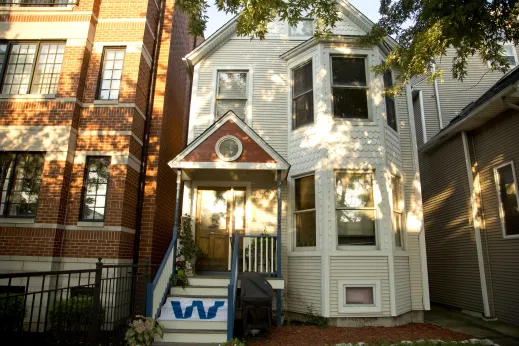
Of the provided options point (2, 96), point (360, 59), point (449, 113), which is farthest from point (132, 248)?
point (449, 113)

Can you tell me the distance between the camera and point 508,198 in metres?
8.66

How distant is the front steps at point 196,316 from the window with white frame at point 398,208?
4567mm

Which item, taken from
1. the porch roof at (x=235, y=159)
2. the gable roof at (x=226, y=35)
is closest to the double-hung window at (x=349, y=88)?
the gable roof at (x=226, y=35)

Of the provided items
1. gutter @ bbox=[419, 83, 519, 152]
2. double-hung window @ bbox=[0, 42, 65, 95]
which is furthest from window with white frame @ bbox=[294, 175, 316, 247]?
double-hung window @ bbox=[0, 42, 65, 95]

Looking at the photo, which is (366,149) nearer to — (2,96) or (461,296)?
(461,296)

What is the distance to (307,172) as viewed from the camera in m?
8.83

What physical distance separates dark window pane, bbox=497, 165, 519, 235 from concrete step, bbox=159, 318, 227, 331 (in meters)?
7.25

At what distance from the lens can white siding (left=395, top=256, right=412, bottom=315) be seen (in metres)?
8.07

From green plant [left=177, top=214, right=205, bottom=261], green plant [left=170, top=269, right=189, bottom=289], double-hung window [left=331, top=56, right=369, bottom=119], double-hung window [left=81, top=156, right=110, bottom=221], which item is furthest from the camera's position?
double-hung window [left=331, top=56, right=369, bottom=119]

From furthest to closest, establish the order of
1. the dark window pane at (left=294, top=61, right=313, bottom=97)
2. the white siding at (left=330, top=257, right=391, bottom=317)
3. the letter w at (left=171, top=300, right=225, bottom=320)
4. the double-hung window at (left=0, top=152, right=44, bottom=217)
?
the dark window pane at (left=294, top=61, right=313, bottom=97), the double-hung window at (left=0, top=152, right=44, bottom=217), the white siding at (left=330, top=257, right=391, bottom=317), the letter w at (left=171, top=300, right=225, bottom=320)

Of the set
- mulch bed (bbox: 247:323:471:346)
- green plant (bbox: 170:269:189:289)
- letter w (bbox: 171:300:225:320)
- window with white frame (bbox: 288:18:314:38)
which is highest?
window with white frame (bbox: 288:18:314:38)

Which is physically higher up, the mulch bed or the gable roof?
the gable roof

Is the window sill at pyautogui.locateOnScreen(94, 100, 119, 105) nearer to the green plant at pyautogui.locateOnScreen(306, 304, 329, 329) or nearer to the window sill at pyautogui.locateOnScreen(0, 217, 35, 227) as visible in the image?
the window sill at pyautogui.locateOnScreen(0, 217, 35, 227)

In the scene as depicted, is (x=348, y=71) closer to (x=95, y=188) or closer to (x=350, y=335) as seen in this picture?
(x=350, y=335)
